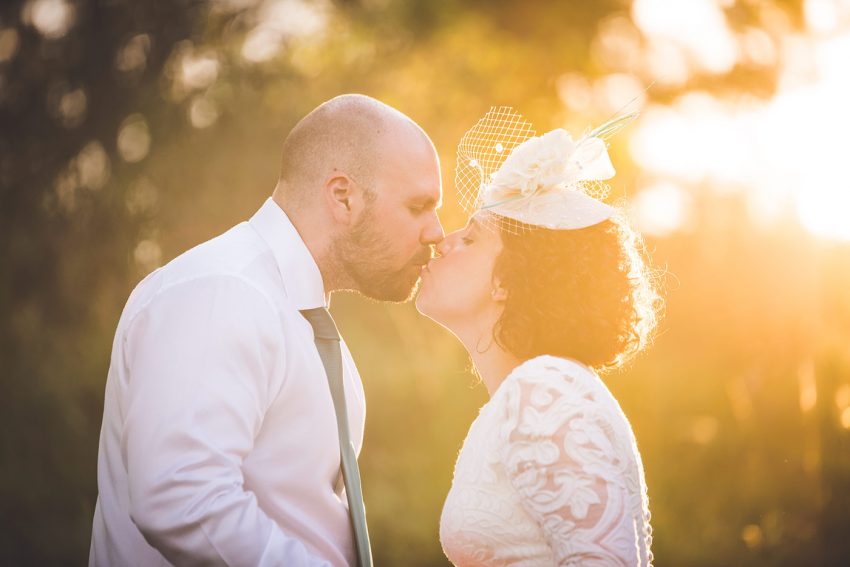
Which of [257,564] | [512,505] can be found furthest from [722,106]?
[257,564]

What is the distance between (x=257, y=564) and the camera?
95.6 inches

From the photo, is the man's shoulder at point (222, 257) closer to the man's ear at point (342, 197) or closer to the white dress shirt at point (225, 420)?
the white dress shirt at point (225, 420)

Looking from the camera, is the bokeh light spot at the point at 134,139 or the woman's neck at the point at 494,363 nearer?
the woman's neck at the point at 494,363

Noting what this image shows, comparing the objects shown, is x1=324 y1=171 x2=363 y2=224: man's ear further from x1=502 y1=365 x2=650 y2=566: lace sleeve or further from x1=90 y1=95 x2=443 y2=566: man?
x1=502 y1=365 x2=650 y2=566: lace sleeve

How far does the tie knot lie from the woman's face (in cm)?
59

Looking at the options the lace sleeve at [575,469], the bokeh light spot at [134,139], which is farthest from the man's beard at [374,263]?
the bokeh light spot at [134,139]

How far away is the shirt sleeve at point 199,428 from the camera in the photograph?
238cm

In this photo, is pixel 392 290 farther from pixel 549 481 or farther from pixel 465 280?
pixel 549 481

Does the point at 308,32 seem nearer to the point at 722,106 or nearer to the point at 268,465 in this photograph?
the point at 722,106

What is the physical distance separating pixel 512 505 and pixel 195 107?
284 inches

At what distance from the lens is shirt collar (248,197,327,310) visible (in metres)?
2.98

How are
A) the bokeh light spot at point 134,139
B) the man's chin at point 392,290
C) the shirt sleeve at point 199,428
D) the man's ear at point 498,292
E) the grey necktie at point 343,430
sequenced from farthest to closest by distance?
1. the bokeh light spot at point 134,139
2. the man's chin at point 392,290
3. the man's ear at point 498,292
4. the grey necktie at point 343,430
5. the shirt sleeve at point 199,428

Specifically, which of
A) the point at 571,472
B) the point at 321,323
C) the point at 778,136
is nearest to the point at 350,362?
the point at 321,323

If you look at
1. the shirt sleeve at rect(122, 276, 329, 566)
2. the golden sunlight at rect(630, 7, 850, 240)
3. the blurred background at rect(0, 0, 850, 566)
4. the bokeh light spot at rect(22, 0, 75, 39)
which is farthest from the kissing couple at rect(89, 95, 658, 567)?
the bokeh light spot at rect(22, 0, 75, 39)
